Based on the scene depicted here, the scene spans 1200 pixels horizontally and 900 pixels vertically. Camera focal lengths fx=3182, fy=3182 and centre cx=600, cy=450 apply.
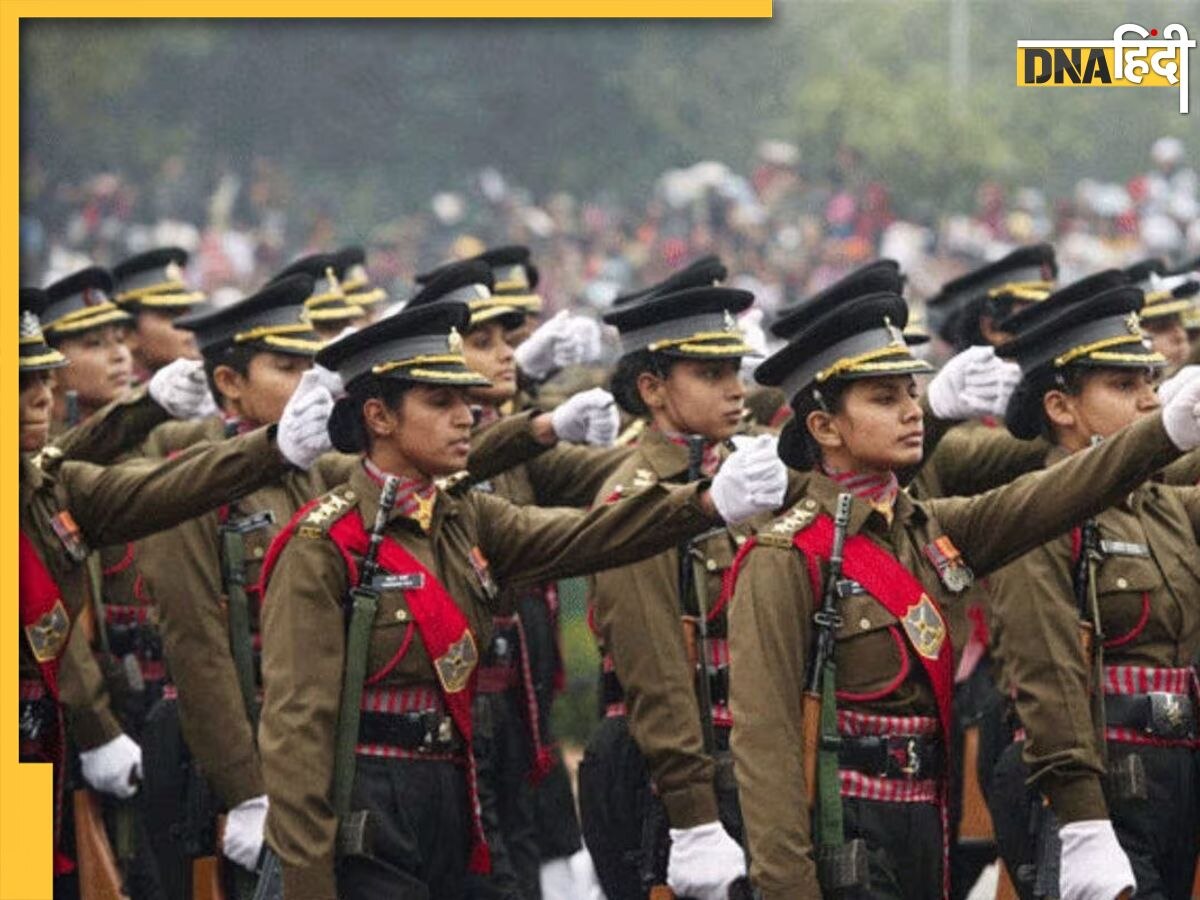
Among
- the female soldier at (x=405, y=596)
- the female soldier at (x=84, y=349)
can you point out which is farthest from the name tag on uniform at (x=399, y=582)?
the female soldier at (x=84, y=349)

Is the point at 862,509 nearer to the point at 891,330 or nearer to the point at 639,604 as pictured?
the point at 891,330

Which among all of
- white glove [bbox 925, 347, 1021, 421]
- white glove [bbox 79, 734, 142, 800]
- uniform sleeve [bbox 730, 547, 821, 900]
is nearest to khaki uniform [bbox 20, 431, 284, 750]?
white glove [bbox 79, 734, 142, 800]

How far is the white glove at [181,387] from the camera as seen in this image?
9992mm

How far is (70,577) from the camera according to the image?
8.94 m

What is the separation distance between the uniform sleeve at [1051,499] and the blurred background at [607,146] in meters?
13.6

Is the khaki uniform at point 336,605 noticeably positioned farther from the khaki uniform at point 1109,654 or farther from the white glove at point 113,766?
the white glove at point 113,766

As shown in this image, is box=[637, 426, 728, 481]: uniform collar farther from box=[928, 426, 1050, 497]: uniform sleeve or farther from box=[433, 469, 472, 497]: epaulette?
box=[433, 469, 472, 497]: epaulette

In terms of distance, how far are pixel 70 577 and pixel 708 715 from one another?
1938 mm

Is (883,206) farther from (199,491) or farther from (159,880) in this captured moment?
(199,491)

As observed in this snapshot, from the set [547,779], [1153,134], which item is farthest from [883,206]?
[547,779]

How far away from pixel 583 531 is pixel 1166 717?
174 cm

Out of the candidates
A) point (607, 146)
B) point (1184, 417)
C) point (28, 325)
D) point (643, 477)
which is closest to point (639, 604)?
point (643, 477)

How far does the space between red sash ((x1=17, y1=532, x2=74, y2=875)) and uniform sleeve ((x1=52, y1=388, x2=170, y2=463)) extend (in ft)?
4.84

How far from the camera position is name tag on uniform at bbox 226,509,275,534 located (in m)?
10.3
